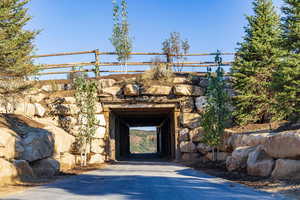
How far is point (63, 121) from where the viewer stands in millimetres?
21156

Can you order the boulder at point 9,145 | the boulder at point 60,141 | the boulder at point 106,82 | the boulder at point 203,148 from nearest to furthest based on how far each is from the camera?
the boulder at point 9,145, the boulder at point 60,141, the boulder at point 203,148, the boulder at point 106,82

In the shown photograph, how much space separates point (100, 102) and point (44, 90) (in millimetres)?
4592

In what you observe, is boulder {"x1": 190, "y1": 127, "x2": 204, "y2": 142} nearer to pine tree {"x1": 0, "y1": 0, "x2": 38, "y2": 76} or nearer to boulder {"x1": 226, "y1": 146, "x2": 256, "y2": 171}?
boulder {"x1": 226, "y1": 146, "x2": 256, "y2": 171}

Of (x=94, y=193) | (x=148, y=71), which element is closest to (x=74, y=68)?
(x=148, y=71)

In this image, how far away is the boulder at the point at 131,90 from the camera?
70.2 feet

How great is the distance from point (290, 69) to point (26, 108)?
16146 millimetres

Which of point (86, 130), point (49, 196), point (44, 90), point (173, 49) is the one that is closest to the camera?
point (49, 196)

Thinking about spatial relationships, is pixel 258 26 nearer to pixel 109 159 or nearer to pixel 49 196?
pixel 109 159

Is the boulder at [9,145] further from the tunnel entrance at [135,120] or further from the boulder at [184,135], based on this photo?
the boulder at [184,135]

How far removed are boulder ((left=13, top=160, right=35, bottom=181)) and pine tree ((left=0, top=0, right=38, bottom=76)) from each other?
16.3 feet

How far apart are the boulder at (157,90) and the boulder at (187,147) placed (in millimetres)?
3723

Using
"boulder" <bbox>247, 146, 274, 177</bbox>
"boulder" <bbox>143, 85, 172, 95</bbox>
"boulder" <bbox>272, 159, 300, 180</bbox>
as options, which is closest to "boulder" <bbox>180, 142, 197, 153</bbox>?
"boulder" <bbox>143, 85, 172, 95</bbox>

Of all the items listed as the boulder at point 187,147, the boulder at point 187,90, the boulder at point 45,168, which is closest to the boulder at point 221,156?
the boulder at point 187,147

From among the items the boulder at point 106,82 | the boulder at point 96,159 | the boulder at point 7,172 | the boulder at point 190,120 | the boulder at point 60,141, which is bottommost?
the boulder at point 96,159
